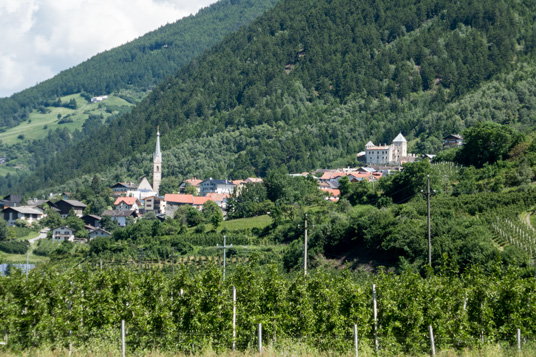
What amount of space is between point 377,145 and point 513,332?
119 m

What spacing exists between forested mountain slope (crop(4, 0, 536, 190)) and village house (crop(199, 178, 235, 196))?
10.2m

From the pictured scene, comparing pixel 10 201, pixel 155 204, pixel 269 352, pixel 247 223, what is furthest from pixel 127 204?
pixel 269 352

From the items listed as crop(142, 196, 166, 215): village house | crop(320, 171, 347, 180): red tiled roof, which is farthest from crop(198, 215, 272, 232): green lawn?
crop(142, 196, 166, 215): village house

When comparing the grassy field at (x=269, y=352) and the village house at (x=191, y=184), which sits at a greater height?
→ the village house at (x=191, y=184)

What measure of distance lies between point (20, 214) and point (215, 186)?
3730 cm

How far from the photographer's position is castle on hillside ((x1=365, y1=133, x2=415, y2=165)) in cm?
12694

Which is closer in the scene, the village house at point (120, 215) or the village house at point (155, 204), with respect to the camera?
the village house at point (120, 215)

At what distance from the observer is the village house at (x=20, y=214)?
107 meters

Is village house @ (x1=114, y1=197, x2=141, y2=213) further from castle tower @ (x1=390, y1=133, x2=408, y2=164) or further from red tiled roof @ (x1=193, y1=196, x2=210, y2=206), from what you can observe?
castle tower @ (x1=390, y1=133, x2=408, y2=164)

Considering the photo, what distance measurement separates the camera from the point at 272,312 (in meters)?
22.9

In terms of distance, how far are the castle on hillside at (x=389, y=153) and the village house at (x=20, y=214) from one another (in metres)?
64.8

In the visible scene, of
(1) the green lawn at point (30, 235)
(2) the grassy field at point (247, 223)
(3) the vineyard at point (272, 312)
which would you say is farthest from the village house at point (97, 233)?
(3) the vineyard at point (272, 312)

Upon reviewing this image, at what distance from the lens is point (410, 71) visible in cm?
16438

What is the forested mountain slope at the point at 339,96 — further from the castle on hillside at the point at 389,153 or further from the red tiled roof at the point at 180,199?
the red tiled roof at the point at 180,199
